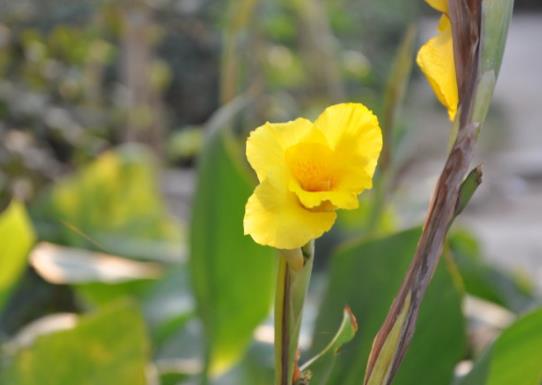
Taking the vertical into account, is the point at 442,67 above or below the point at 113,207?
below

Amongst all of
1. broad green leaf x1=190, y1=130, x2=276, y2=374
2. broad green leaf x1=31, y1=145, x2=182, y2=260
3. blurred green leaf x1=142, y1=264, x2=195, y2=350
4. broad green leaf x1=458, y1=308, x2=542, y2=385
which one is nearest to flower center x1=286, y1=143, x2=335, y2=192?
broad green leaf x1=458, y1=308, x2=542, y2=385

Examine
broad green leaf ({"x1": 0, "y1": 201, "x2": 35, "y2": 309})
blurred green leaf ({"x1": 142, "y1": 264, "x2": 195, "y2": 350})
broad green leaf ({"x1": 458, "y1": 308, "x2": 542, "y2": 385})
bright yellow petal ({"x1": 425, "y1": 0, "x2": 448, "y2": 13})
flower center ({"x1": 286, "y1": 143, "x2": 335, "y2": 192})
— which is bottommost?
broad green leaf ({"x1": 458, "y1": 308, "x2": 542, "y2": 385})

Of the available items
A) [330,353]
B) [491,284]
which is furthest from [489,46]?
[491,284]

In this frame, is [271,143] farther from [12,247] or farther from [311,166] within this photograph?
[12,247]

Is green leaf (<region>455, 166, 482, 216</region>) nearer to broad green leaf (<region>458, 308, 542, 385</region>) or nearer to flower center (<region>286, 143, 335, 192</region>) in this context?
flower center (<region>286, 143, 335, 192</region>)

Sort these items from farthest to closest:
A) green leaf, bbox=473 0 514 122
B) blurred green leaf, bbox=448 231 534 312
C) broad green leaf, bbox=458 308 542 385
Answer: blurred green leaf, bbox=448 231 534 312
broad green leaf, bbox=458 308 542 385
green leaf, bbox=473 0 514 122
